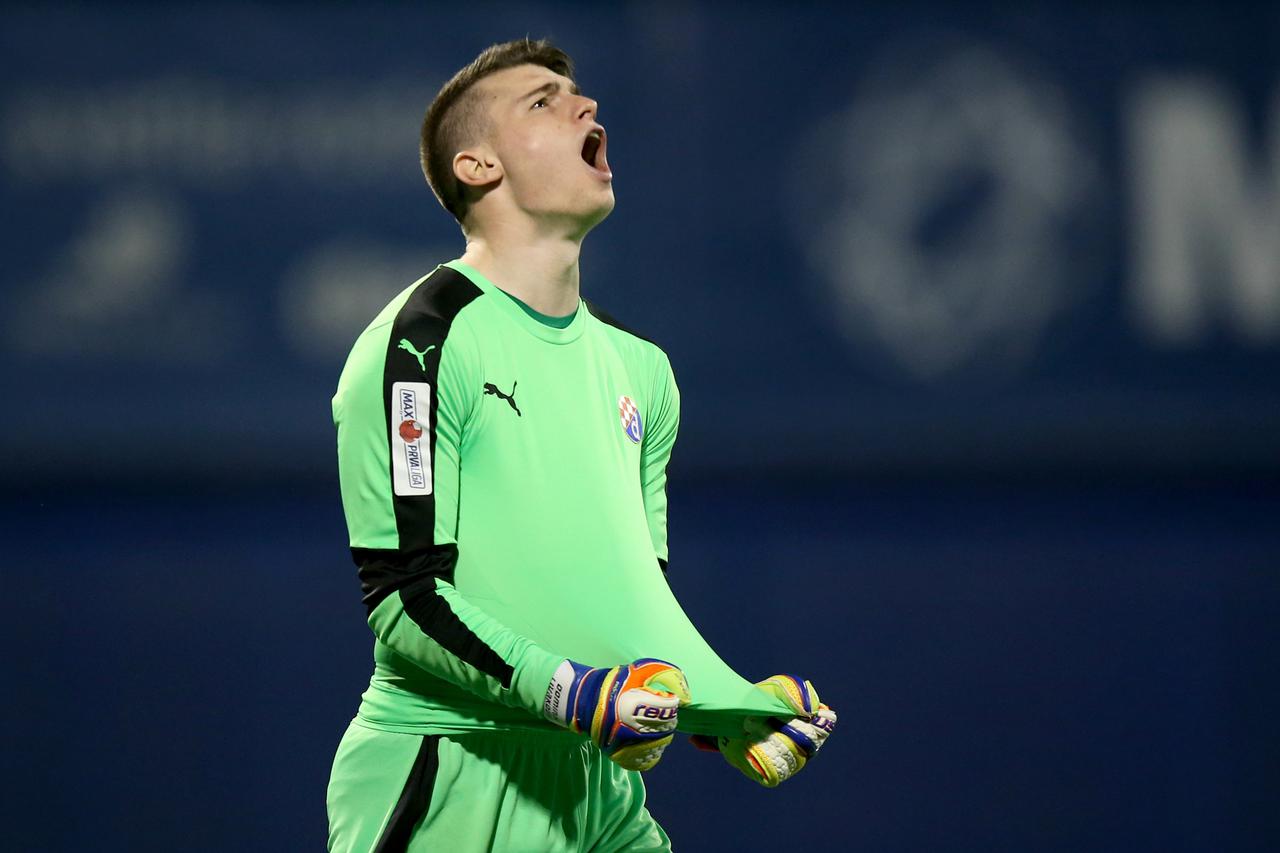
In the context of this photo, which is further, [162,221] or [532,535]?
[162,221]

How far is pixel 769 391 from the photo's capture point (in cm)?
420

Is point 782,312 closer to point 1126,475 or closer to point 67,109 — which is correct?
point 1126,475

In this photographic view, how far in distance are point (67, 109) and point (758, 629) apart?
230 cm

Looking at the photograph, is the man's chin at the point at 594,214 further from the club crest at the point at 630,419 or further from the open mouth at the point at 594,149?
the club crest at the point at 630,419

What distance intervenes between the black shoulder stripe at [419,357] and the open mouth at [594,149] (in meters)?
0.36

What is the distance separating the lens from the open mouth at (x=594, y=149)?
2545 millimetres

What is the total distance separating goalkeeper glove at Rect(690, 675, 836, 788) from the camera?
229cm

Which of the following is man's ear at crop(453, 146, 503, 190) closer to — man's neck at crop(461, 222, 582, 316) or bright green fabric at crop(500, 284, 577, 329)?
man's neck at crop(461, 222, 582, 316)

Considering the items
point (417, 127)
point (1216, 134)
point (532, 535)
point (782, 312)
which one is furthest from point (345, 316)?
point (1216, 134)

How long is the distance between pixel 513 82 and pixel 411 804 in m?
1.13

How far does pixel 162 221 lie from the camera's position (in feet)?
→ 13.9

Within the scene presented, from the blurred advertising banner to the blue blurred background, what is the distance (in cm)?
1

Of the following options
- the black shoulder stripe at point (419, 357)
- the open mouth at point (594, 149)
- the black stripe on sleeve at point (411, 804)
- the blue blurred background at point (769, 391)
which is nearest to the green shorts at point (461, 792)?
the black stripe on sleeve at point (411, 804)

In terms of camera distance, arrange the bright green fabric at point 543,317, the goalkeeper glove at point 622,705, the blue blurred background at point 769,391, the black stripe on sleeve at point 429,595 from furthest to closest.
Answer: the blue blurred background at point 769,391
the bright green fabric at point 543,317
the black stripe on sleeve at point 429,595
the goalkeeper glove at point 622,705
